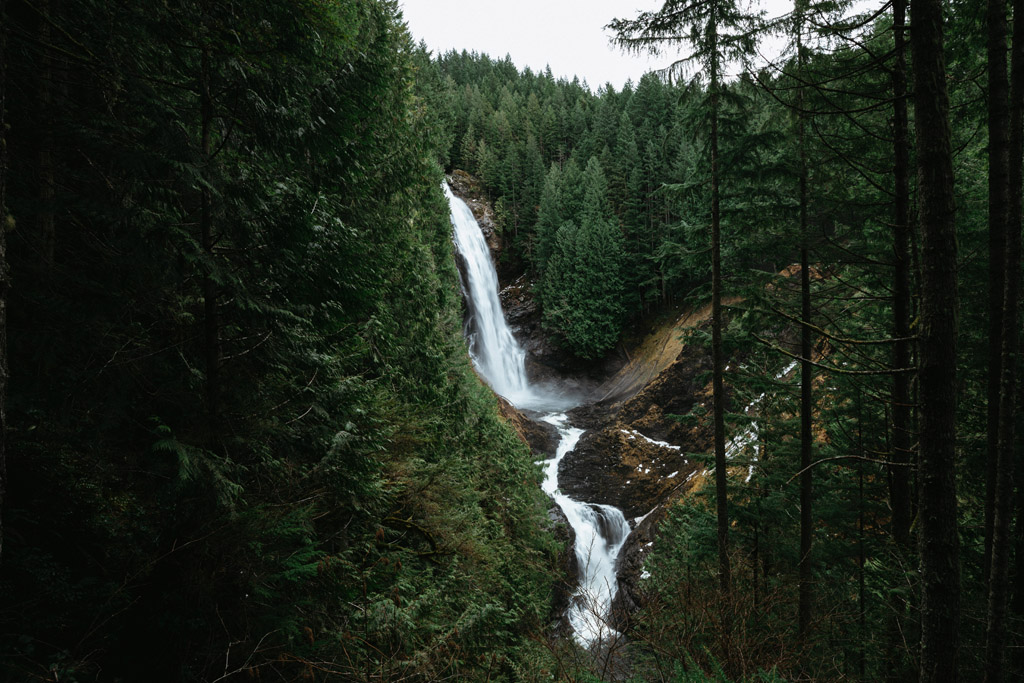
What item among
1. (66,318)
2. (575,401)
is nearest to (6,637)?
(66,318)

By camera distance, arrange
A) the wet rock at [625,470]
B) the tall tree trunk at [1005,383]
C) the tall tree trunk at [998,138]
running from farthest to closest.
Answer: the wet rock at [625,470] → the tall tree trunk at [998,138] → the tall tree trunk at [1005,383]

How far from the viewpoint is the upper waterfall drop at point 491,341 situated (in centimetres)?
3306

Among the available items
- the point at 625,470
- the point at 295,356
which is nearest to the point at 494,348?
the point at 625,470

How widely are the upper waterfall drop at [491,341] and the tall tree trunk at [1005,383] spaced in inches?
1102

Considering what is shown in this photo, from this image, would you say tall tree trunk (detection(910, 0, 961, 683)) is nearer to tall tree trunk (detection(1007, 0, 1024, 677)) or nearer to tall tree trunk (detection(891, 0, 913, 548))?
tall tree trunk (detection(1007, 0, 1024, 677))

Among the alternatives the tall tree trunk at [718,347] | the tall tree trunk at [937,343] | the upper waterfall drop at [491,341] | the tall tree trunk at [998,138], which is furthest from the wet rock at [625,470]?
the tall tree trunk at [937,343]

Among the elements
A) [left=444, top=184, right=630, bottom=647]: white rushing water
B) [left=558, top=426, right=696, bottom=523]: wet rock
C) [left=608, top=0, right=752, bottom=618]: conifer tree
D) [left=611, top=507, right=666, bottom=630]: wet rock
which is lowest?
[left=611, top=507, right=666, bottom=630]: wet rock

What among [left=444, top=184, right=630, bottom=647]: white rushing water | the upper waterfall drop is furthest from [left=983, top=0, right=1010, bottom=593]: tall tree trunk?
the upper waterfall drop

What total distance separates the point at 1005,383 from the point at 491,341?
31002 mm

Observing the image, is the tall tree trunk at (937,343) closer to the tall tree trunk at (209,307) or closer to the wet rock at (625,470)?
the tall tree trunk at (209,307)

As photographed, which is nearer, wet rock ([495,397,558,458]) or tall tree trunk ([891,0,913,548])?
tall tree trunk ([891,0,913,548])

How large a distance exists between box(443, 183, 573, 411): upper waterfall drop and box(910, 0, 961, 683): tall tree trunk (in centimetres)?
2862

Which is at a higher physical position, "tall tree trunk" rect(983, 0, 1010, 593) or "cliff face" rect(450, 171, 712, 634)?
"tall tree trunk" rect(983, 0, 1010, 593)

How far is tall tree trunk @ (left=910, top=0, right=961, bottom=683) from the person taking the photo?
3148 mm
